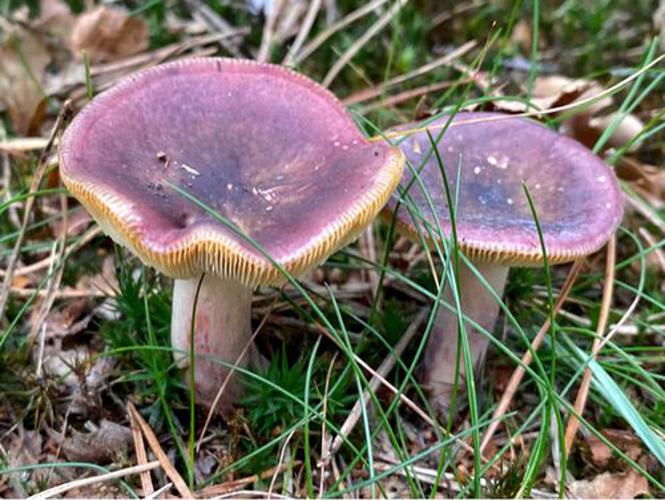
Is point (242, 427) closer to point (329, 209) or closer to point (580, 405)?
point (329, 209)

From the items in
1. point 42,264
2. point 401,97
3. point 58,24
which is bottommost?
point 42,264

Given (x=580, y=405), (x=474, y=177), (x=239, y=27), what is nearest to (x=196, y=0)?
(x=239, y=27)

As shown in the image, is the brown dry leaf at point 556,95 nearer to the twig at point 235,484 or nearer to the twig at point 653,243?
the twig at point 653,243

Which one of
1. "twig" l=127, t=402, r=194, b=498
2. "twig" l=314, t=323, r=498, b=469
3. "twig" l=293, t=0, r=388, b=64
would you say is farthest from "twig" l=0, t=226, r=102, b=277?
"twig" l=293, t=0, r=388, b=64

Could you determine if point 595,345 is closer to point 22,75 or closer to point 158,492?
point 158,492

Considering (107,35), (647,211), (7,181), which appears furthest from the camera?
(107,35)

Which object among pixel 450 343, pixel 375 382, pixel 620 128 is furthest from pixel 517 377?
pixel 620 128
